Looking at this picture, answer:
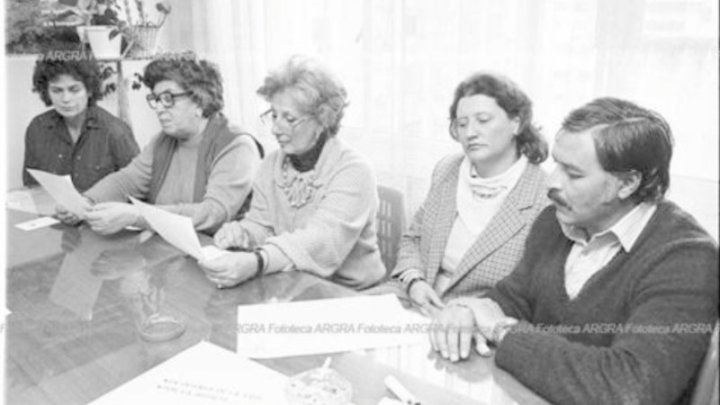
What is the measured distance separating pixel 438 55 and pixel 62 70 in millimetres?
1358

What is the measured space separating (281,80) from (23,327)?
910 millimetres

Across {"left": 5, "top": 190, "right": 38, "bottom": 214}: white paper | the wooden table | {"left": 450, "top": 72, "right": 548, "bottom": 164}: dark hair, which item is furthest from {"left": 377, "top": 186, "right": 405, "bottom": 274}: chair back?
{"left": 5, "top": 190, "right": 38, "bottom": 214}: white paper

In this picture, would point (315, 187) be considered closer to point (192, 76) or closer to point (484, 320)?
point (192, 76)

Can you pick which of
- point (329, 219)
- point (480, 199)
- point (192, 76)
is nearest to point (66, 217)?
point (192, 76)

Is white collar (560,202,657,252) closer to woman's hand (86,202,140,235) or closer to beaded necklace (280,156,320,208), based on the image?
beaded necklace (280,156,320,208)

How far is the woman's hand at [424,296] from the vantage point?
4.48ft

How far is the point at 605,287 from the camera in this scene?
0.98 metres

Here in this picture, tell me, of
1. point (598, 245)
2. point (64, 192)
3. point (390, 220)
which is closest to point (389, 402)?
point (598, 245)

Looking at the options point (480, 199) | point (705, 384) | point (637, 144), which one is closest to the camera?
point (705, 384)

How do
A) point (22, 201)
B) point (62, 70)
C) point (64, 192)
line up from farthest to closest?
point (62, 70), point (22, 201), point (64, 192)

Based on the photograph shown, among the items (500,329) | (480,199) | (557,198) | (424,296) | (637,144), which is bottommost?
(424,296)

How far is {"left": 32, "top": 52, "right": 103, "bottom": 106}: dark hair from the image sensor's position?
2051mm

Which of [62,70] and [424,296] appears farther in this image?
[62,70]

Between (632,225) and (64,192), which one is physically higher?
(632,225)
